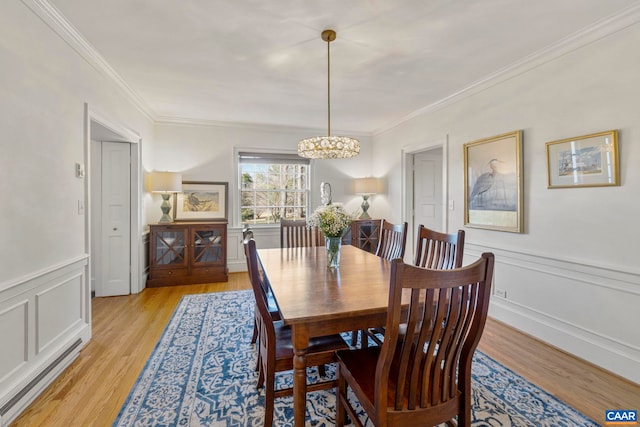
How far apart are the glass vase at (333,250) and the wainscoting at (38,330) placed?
1901mm

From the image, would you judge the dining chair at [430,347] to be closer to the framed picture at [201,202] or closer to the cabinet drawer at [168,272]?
the cabinet drawer at [168,272]

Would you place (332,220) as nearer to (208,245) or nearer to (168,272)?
(208,245)

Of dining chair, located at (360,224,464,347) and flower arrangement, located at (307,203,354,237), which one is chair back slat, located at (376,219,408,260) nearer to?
dining chair, located at (360,224,464,347)

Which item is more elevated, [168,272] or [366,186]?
[366,186]

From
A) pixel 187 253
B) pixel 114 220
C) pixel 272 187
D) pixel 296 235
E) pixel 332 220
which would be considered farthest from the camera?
pixel 272 187

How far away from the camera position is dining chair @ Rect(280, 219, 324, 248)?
129 inches

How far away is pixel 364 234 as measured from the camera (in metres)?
5.01

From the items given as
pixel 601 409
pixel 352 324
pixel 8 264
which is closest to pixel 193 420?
pixel 352 324

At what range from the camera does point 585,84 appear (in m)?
2.25

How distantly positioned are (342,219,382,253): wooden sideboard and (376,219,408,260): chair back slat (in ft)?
6.57

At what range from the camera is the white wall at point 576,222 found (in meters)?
2.02

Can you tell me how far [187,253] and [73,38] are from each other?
2.75m

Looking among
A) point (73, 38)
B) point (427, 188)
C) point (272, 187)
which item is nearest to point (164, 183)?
point (272, 187)

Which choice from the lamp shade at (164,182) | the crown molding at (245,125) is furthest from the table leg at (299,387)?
the crown molding at (245,125)
